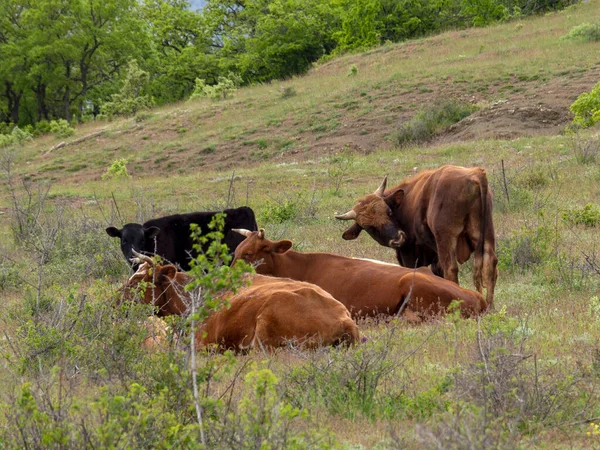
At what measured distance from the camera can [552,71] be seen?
108 ft

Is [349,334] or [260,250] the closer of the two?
[349,334]

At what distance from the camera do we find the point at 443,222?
10430mm

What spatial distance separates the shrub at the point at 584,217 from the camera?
13359mm

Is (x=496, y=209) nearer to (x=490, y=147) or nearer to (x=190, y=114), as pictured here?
(x=490, y=147)

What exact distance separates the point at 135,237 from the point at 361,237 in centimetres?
384

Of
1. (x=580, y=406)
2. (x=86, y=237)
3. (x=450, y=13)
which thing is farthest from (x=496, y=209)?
(x=450, y=13)

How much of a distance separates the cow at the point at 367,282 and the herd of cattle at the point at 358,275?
0.04 ft

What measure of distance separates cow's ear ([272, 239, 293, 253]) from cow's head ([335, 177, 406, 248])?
1.68 metres

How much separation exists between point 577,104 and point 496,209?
8.59m

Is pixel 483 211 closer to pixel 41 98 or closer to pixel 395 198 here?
pixel 395 198

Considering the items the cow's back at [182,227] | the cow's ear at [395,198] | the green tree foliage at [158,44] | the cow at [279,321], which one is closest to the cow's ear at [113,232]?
the cow's back at [182,227]

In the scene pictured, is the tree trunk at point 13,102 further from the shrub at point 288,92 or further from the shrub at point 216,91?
the shrub at point 288,92

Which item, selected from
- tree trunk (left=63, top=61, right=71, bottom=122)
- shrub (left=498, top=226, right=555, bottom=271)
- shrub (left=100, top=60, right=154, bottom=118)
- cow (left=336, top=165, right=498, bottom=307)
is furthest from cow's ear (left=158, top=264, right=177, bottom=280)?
tree trunk (left=63, top=61, right=71, bottom=122)

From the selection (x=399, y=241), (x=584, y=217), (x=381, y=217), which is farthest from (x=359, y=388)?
(x=584, y=217)
